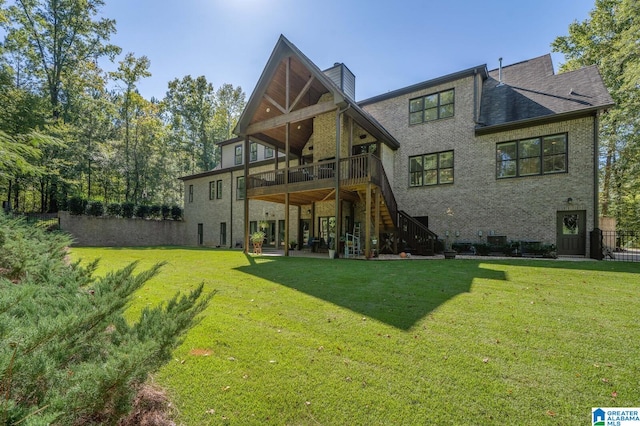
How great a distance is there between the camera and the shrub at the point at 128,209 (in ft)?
73.7

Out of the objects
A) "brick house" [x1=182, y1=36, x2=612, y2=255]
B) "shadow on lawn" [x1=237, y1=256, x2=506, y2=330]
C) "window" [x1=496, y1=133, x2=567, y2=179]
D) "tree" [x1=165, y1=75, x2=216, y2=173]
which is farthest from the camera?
"tree" [x1=165, y1=75, x2=216, y2=173]

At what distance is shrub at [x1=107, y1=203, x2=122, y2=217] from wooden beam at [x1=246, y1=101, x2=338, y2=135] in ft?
48.2

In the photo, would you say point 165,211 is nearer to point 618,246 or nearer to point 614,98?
point 618,246

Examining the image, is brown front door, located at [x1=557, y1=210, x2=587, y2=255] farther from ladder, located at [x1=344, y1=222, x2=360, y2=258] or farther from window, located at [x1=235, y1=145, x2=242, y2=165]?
window, located at [x1=235, y1=145, x2=242, y2=165]

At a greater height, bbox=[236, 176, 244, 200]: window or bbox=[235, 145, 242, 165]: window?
bbox=[235, 145, 242, 165]: window

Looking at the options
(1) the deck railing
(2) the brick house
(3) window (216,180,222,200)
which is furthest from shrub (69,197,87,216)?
(1) the deck railing

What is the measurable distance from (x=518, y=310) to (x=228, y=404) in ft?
15.6

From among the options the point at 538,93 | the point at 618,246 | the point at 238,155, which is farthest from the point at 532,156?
the point at 238,155

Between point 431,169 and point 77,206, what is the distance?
79.2 ft

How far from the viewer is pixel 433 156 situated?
15.6 m

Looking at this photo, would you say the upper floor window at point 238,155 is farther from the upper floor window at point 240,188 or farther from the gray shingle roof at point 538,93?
the gray shingle roof at point 538,93

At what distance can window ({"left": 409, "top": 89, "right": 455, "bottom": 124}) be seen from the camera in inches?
601

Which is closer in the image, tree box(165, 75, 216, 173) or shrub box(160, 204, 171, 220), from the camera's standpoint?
shrub box(160, 204, 171, 220)

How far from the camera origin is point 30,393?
1.51m
